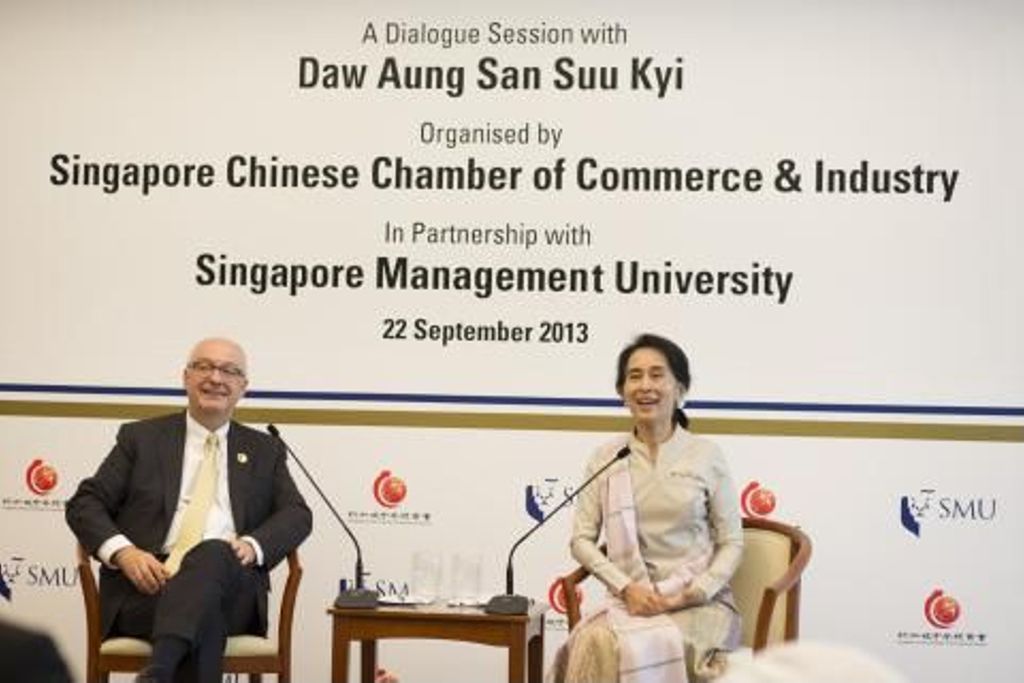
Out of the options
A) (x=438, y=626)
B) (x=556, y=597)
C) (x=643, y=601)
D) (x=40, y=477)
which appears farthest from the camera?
(x=40, y=477)

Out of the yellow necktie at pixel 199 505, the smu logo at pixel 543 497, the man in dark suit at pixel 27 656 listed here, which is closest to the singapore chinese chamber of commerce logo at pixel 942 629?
the smu logo at pixel 543 497

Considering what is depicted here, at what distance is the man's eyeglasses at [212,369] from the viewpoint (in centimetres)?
496

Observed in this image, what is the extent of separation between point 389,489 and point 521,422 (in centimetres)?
57

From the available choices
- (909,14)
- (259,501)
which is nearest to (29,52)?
(259,501)

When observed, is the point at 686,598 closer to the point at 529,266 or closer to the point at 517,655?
the point at 517,655

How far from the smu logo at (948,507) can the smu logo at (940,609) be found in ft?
0.77

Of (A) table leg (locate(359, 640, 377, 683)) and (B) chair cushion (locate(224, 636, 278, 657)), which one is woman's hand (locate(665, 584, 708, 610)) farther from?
(B) chair cushion (locate(224, 636, 278, 657))

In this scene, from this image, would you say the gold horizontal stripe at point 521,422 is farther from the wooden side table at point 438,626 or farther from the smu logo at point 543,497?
the wooden side table at point 438,626

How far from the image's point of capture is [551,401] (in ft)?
19.0

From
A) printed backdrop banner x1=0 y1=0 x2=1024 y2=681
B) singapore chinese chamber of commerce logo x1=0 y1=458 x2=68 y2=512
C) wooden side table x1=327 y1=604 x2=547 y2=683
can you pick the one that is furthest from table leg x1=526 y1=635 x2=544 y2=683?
singapore chinese chamber of commerce logo x1=0 y1=458 x2=68 y2=512

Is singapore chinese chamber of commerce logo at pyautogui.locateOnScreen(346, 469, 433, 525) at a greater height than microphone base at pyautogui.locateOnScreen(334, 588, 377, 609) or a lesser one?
greater

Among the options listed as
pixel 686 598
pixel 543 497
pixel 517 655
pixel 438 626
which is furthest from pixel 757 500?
pixel 438 626

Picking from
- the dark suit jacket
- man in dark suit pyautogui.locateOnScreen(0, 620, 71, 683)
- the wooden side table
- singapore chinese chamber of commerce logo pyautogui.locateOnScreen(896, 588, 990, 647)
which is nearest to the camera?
A: man in dark suit pyautogui.locateOnScreen(0, 620, 71, 683)

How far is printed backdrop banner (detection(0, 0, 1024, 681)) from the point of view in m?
5.69
